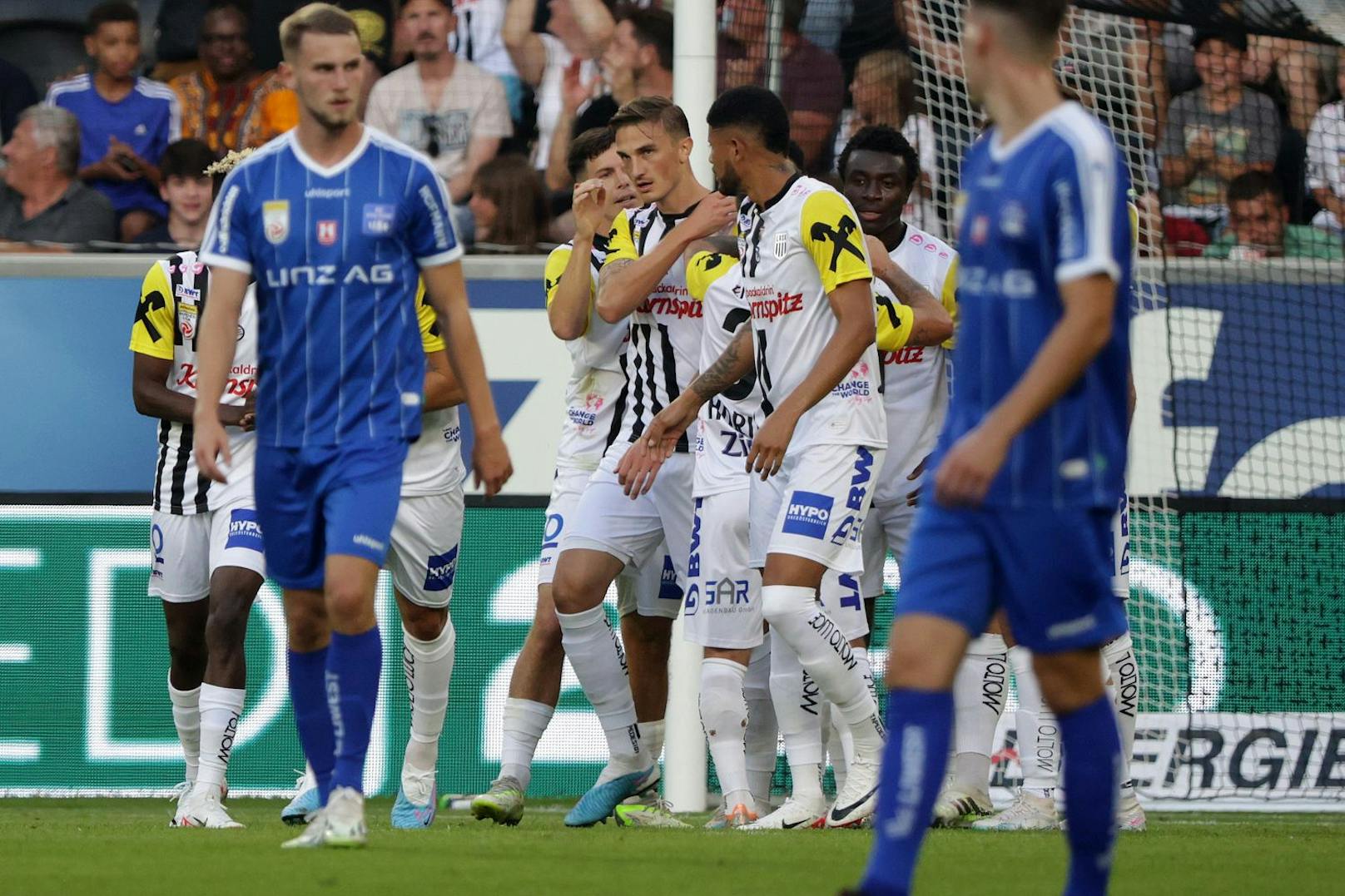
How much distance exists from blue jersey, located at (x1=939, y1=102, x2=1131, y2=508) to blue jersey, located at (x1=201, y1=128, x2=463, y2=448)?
208cm

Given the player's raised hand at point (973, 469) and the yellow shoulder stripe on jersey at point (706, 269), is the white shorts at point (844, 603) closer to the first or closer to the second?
the yellow shoulder stripe on jersey at point (706, 269)

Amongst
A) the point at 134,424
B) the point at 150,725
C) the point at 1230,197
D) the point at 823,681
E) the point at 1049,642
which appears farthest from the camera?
the point at 1230,197

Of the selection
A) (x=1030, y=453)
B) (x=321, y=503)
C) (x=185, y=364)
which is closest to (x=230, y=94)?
(x=185, y=364)

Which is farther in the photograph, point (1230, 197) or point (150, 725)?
point (1230, 197)

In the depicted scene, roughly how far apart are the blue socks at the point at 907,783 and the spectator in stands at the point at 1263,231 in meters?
7.53

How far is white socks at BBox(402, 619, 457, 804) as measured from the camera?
782 cm

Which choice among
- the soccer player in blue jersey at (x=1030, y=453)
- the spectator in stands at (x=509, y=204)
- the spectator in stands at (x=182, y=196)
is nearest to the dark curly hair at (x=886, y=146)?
the soccer player in blue jersey at (x=1030, y=453)

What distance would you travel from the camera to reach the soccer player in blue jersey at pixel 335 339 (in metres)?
5.71

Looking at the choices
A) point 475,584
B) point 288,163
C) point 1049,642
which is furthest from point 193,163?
point 1049,642

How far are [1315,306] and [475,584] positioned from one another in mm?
4831

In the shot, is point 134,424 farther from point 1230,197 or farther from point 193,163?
point 1230,197

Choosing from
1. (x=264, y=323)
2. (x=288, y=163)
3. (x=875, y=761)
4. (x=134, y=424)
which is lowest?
(x=875, y=761)

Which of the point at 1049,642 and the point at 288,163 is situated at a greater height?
the point at 288,163

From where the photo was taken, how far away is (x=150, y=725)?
403 inches
